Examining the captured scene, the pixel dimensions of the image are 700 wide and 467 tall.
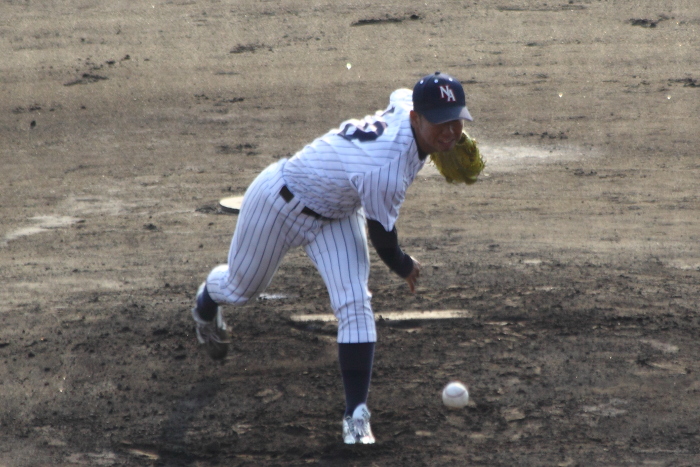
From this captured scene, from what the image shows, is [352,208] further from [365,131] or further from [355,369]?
[355,369]

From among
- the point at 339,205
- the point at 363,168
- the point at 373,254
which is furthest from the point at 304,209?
the point at 373,254

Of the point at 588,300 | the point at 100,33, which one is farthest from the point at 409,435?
the point at 100,33

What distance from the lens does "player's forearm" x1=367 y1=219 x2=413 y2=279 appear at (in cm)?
353

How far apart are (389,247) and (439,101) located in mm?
645

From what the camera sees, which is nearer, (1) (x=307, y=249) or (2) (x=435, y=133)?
(2) (x=435, y=133)

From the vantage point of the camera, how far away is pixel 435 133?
11.4 ft

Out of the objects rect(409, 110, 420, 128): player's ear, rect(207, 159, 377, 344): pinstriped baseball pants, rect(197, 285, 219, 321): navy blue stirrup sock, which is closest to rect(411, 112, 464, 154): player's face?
rect(409, 110, 420, 128): player's ear

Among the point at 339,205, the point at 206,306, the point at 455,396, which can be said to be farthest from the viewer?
the point at 206,306

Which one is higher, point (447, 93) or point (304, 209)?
point (447, 93)

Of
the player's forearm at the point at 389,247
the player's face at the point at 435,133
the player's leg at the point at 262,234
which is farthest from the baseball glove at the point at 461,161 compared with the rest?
the player's leg at the point at 262,234

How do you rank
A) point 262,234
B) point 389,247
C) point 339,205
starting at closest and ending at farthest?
point 389,247 < point 339,205 < point 262,234

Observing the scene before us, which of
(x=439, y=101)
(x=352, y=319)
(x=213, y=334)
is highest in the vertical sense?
(x=439, y=101)

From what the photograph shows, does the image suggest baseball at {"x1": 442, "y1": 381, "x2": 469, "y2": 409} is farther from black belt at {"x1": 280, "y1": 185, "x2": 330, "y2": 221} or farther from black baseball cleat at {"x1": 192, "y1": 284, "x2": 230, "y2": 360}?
black baseball cleat at {"x1": 192, "y1": 284, "x2": 230, "y2": 360}

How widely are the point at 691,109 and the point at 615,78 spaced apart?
49.1 inches
